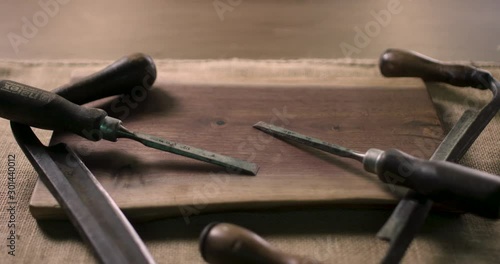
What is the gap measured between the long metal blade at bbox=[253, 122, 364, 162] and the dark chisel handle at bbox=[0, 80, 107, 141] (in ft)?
0.65

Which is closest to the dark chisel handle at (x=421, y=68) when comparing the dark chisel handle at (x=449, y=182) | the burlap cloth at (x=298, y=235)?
the burlap cloth at (x=298, y=235)

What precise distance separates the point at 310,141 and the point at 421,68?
23cm

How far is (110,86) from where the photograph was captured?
0.74 meters

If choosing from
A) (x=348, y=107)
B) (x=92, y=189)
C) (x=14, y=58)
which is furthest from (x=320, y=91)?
(x=14, y=58)

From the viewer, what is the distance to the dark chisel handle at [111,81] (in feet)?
2.40

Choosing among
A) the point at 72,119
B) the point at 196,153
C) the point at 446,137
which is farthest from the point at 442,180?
the point at 72,119

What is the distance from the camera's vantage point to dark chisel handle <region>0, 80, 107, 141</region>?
65cm

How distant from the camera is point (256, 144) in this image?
2.28 feet

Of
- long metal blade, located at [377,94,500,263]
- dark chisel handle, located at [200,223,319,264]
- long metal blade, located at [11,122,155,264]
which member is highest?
long metal blade, located at [377,94,500,263]

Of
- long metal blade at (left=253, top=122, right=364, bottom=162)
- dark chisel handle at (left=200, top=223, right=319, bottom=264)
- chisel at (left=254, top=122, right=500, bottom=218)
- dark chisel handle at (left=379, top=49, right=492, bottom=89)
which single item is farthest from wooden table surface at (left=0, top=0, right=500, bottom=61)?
dark chisel handle at (left=200, top=223, right=319, bottom=264)

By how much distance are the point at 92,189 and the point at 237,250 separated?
0.20 metres

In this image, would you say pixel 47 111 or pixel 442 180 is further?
pixel 47 111

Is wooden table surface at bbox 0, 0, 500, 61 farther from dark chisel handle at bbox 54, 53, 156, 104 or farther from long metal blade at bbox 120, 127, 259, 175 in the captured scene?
long metal blade at bbox 120, 127, 259, 175

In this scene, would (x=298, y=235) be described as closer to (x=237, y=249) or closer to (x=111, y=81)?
(x=237, y=249)
